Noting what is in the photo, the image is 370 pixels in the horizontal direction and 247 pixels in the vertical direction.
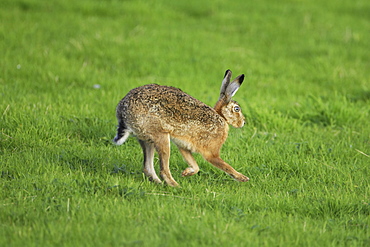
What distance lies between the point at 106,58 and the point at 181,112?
206 inches

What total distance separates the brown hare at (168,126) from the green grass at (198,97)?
0.81 feet

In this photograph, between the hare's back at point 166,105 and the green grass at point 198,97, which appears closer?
the green grass at point 198,97

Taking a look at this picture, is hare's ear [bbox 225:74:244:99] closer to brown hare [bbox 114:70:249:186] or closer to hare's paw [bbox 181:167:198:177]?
brown hare [bbox 114:70:249:186]

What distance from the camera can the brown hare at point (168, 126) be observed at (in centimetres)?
573

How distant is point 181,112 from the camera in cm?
587

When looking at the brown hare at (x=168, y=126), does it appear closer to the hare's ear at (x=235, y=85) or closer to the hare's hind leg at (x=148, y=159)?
the hare's hind leg at (x=148, y=159)

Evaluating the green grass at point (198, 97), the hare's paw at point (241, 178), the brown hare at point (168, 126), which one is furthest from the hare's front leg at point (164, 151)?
the hare's paw at point (241, 178)

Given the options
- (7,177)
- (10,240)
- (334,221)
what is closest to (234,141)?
(334,221)

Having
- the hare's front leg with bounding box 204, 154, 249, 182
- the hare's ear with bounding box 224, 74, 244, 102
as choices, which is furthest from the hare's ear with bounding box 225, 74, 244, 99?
the hare's front leg with bounding box 204, 154, 249, 182

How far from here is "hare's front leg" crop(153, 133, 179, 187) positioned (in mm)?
5723

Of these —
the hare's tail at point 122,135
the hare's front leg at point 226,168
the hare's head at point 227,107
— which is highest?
the hare's head at point 227,107

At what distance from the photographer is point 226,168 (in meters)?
5.95

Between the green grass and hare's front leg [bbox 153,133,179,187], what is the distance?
0.14m

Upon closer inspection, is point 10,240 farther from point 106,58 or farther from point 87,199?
point 106,58
